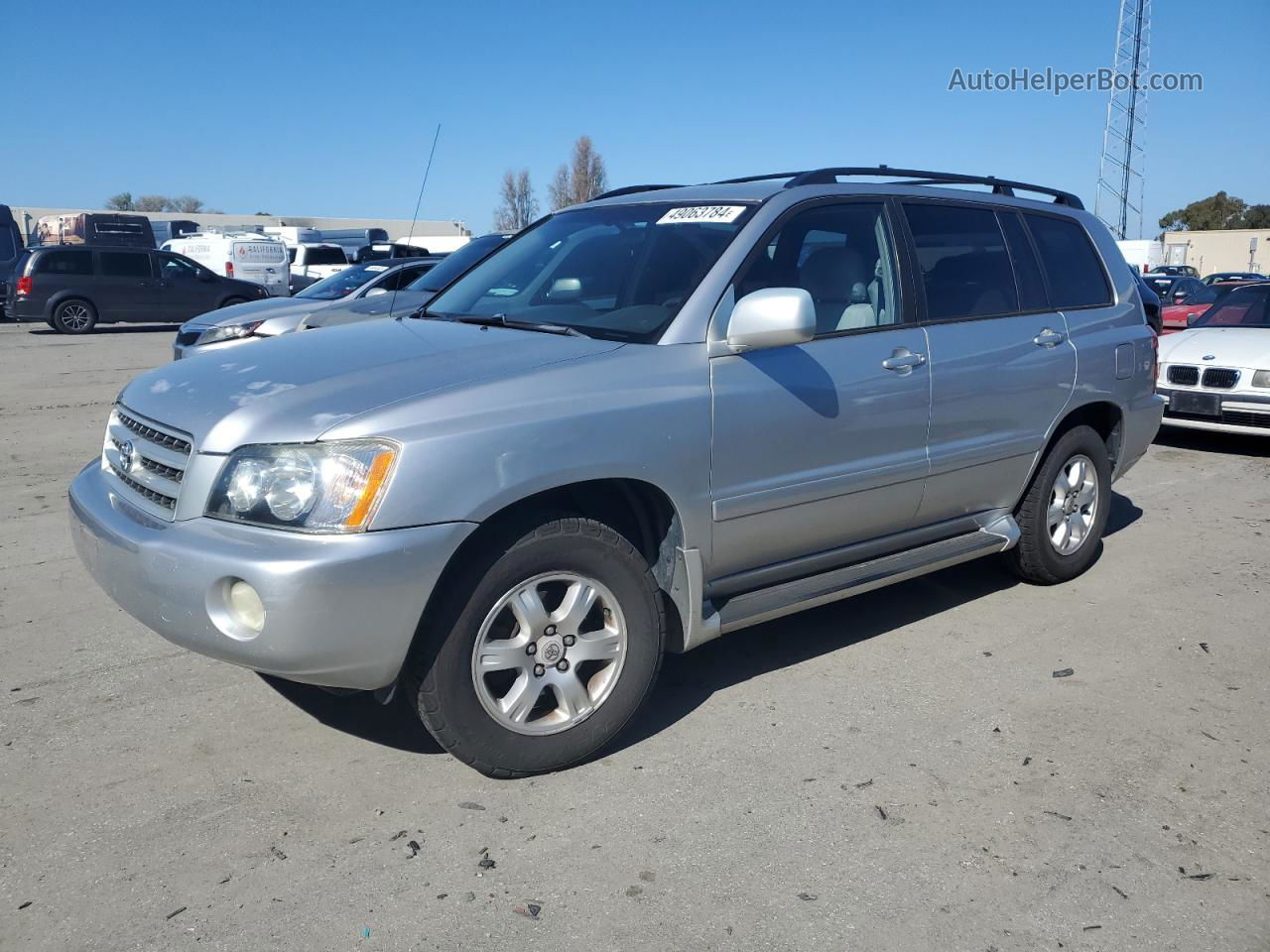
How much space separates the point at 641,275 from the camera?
4.09 metres

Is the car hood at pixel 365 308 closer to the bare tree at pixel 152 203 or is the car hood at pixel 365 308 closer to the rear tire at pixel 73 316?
the rear tire at pixel 73 316

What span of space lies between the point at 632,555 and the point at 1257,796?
2.10 meters

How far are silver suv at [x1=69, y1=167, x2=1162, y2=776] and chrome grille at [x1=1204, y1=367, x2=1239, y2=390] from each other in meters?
4.68

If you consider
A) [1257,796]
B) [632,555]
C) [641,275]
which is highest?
[641,275]

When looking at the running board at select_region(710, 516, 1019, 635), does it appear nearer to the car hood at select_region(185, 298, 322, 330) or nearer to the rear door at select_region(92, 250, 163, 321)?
the car hood at select_region(185, 298, 322, 330)

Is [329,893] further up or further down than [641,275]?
further down

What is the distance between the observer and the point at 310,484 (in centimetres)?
302

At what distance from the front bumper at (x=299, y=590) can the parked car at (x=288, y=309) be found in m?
6.46

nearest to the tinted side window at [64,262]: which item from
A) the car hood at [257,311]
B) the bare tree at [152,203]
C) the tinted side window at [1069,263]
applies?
the car hood at [257,311]

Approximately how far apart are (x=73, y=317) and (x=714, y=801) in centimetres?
2080

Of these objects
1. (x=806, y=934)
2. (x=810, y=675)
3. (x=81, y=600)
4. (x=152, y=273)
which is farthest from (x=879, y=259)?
(x=152, y=273)

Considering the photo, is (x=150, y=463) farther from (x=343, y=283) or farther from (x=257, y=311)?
(x=343, y=283)

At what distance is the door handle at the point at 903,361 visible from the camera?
425 cm

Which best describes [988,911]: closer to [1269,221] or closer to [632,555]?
[632,555]
